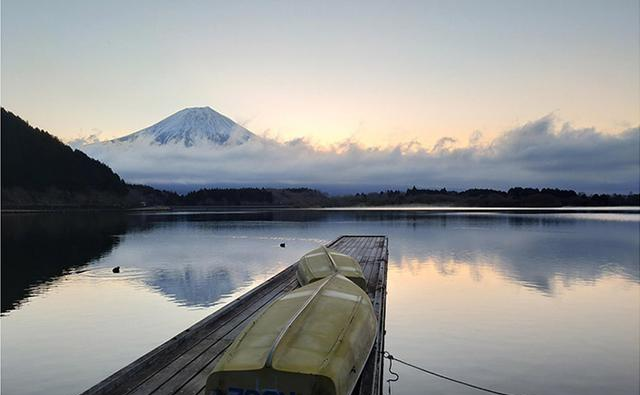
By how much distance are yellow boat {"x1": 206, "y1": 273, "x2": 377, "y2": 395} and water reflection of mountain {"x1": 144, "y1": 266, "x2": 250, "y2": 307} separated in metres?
12.0

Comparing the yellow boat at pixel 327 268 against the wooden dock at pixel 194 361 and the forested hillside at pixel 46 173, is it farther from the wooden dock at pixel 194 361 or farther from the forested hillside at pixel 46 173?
the forested hillside at pixel 46 173

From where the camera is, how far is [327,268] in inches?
565

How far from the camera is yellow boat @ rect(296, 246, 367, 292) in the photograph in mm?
13760

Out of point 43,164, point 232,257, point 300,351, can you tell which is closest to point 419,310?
point 300,351

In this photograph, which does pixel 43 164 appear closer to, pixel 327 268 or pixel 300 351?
pixel 327 268

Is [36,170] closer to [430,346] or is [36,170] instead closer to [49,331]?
[49,331]

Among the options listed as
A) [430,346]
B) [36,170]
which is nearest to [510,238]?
[430,346]

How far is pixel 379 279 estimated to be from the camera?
1678 cm

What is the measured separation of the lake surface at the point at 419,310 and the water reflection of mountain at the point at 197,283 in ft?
0.28

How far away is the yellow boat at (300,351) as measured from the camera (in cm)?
586

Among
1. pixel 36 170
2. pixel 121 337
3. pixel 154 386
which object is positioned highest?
pixel 36 170

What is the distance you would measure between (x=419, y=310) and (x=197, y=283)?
12209 mm

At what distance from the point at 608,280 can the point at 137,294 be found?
24883 mm

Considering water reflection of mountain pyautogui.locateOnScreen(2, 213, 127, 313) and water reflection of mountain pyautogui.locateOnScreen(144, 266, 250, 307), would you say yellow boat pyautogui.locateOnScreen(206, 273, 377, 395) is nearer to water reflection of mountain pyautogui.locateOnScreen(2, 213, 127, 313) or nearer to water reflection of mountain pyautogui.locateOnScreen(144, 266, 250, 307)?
water reflection of mountain pyautogui.locateOnScreen(144, 266, 250, 307)
